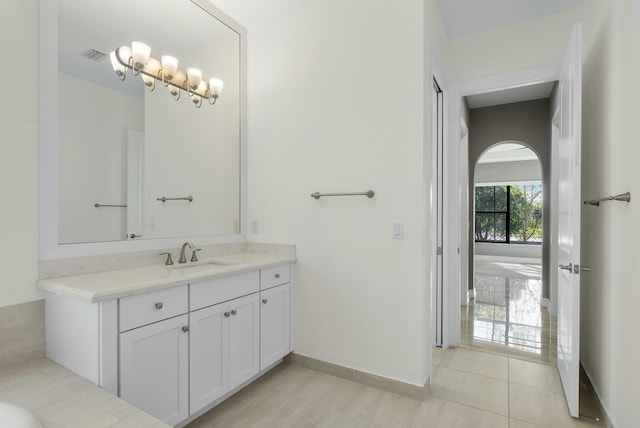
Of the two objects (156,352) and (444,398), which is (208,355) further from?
(444,398)

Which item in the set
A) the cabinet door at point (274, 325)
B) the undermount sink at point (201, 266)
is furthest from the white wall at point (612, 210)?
the undermount sink at point (201, 266)

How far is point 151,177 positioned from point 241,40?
1460mm

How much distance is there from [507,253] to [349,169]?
29.1 ft

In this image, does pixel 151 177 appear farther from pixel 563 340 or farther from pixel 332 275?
pixel 563 340

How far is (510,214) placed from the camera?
31.6ft

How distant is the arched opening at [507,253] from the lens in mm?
3404

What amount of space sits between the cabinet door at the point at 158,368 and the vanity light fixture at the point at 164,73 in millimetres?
1511

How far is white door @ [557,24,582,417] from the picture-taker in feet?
6.21

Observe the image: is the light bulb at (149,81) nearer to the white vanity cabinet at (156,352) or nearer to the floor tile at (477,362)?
the white vanity cabinet at (156,352)

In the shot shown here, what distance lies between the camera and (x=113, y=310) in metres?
1.41

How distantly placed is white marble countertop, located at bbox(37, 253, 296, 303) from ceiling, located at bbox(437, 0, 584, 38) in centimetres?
241

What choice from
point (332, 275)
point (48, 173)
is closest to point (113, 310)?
point (48, 173)

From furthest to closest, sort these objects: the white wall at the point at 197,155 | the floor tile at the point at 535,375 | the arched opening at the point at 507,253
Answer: the arched opening at the point at 507,253 < the floor tile at the point at 535,375 < the white wall at the point at 197,155

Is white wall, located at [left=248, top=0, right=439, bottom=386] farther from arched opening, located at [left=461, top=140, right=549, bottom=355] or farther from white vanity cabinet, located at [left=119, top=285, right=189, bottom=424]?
arched opening, located at [left=461, top=140, right=549, bottom=355]
